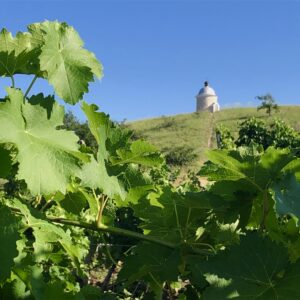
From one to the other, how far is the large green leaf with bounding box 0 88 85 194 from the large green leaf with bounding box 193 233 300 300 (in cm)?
40

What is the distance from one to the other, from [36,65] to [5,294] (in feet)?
1.96

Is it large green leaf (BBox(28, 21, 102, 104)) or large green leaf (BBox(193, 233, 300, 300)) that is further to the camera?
large green leaf (BBox(28, 21, 102, 104))

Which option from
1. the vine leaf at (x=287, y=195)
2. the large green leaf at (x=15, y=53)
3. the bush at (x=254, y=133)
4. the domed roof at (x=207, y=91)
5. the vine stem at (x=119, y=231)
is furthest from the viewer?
the domed roof at (x=207, y=91)

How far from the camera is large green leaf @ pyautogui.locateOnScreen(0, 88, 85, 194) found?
3.67 ft

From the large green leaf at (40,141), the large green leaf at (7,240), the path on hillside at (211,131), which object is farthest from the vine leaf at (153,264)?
the path on hillside at (211,131)

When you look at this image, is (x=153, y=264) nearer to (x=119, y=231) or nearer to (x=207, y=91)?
(x=119, y=231)

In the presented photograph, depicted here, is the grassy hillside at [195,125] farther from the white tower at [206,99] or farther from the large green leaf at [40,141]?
the large green leaf at [40,141]

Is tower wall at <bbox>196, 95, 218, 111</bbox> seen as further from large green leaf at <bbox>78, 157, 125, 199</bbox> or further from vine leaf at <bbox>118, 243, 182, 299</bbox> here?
large green leaf at <bbox>78, 157, 125, 199</bbox>

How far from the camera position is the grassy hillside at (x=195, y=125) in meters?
42.8

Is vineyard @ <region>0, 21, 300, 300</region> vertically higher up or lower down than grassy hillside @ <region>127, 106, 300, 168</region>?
lower down

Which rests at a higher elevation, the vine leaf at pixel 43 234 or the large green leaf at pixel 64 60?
the large green leaf at pixel 64 60

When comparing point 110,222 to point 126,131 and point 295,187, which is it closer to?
point 126,131

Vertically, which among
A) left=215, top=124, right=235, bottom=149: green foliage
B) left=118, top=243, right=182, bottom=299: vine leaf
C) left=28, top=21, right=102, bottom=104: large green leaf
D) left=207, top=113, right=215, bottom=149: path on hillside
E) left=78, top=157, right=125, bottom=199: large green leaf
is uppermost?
left=207, top=113, right=215, bottom=149: path on hillside

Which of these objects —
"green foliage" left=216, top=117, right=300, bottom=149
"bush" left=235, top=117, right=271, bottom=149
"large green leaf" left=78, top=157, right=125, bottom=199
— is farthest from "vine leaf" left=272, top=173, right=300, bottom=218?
"bush" left=235, top=117, right=271, bottom=149
